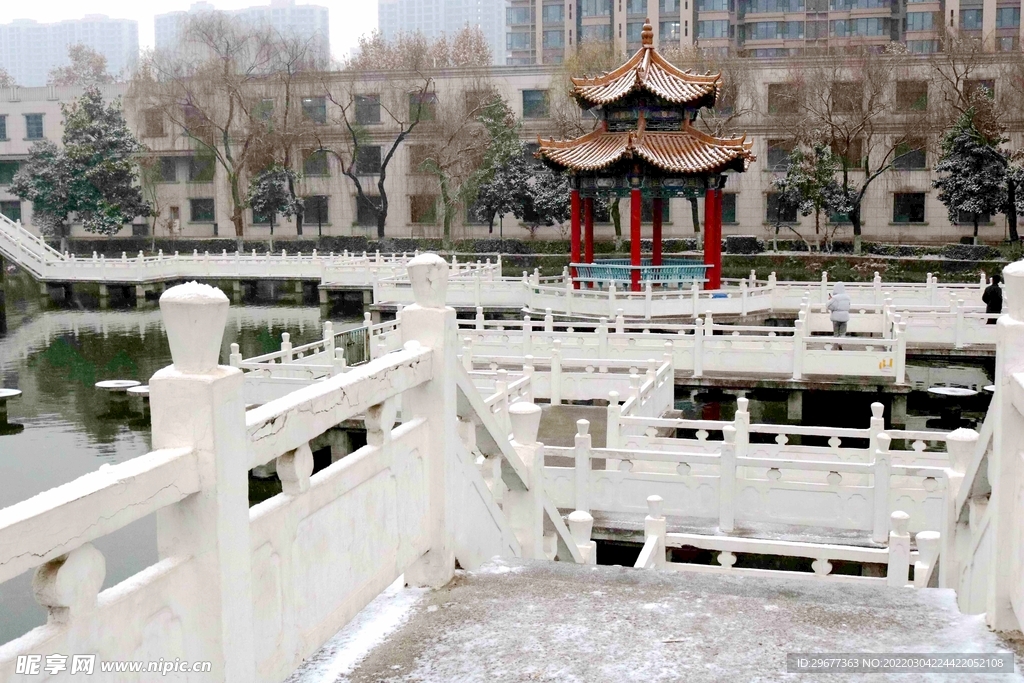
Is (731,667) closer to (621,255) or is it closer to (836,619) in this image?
(836,619)

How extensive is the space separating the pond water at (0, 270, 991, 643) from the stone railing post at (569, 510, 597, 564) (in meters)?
5.09

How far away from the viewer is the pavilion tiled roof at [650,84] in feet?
83.4

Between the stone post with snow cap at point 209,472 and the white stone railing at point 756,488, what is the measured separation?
642 centimetres

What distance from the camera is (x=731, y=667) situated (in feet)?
12.1

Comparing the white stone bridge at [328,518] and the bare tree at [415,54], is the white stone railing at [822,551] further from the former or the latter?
the bare tree at [415,54]

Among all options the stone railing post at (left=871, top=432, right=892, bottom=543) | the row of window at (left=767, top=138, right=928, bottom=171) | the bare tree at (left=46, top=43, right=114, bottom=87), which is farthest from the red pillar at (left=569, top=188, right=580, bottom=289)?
the bare tree at (left=46, top=43, right=114, bottom=87)

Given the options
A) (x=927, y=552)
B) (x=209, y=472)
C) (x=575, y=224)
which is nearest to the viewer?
(x=209, y=472)

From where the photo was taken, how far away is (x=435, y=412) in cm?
458

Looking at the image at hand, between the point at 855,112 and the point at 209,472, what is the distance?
132 feet

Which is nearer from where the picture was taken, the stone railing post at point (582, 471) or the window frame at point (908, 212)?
the stone railing post at point (582, 471)

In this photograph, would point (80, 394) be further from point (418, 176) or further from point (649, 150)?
point (418, 176)

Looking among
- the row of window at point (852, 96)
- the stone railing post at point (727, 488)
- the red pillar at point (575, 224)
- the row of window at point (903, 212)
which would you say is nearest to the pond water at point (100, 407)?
the stone railing post at point (727, 488)

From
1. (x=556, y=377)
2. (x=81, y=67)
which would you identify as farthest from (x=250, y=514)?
(x=81, y=67)

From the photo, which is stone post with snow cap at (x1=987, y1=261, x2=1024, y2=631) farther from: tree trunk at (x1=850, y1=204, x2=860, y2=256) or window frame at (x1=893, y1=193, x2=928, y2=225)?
window frame at (x1=893, y1=193, x2=928, y2=225)
